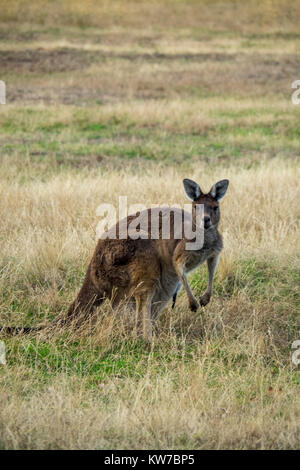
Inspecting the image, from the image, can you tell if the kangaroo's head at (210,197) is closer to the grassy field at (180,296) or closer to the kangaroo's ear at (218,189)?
the kangaroo's ear at (218,189)

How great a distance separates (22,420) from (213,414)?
1.01 metres

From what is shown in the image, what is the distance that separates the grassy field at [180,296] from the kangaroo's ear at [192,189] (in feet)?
3.03

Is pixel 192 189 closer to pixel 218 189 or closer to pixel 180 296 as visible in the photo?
pixel 218 189

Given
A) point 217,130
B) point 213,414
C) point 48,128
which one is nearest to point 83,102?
point 48,128

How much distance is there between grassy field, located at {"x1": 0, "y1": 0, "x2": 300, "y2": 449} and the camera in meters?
3.74

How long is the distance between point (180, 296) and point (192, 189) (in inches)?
47.6

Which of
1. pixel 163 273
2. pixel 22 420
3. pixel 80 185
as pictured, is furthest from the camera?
pixel 80 185

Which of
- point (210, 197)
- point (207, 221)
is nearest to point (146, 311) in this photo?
point (207, 221)

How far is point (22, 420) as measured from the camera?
3.66 metres

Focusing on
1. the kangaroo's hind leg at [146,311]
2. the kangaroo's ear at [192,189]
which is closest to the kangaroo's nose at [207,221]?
the kangaroo's ear at [192,189]

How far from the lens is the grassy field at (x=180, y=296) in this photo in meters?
3.74

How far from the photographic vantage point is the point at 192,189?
464 cm

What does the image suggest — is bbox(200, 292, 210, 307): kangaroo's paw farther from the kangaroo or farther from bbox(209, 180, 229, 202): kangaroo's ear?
bbox(209, 180, 229, 202): kangaroo's ear
